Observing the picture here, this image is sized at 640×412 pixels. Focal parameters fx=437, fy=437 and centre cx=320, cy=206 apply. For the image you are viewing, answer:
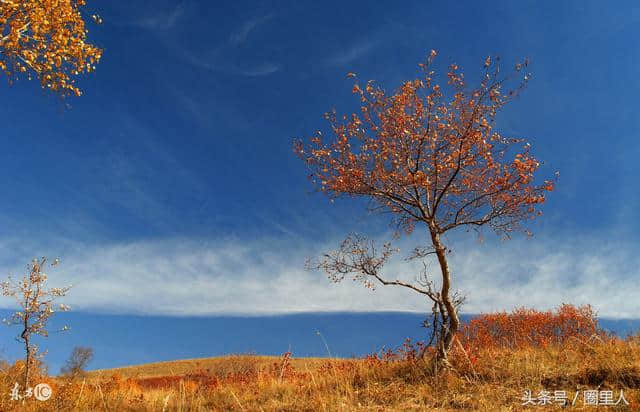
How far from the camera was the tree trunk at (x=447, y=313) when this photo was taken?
12966mm

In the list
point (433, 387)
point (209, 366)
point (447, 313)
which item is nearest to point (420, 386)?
point (433, 387)

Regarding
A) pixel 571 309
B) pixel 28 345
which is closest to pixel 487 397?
pixel 28 345

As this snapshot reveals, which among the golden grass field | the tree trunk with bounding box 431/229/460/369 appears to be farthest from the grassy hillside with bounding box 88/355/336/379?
the tree trunk with bounding box 431/229/460/369

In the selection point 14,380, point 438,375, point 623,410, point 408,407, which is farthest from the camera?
point 14,380

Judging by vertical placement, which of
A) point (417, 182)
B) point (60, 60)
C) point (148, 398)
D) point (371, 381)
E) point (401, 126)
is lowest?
point (148, 398)

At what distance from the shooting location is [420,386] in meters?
11.9

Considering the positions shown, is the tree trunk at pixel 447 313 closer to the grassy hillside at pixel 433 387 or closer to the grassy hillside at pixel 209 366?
the grassy hillside at pixel 433 387

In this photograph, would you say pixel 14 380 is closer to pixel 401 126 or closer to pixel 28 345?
pixel 28 345

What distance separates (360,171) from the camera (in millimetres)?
14070

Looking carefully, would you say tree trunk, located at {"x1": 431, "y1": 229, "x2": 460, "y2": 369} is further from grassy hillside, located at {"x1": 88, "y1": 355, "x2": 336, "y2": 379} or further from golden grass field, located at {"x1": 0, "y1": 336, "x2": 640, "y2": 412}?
grassy hillside, located at {"x1": 88, "y1": 355, "x2": 336, "y2": 379}

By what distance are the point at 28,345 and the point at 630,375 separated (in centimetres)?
1860

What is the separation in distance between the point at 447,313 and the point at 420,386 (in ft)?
8.14

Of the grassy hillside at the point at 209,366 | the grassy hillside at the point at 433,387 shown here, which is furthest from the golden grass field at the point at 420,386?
the grassy hillside at the point at 209,366

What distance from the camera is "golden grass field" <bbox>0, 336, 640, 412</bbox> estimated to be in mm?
10453
